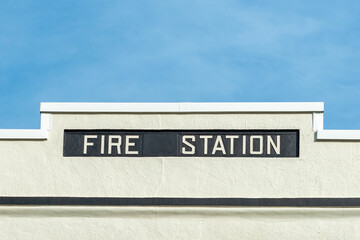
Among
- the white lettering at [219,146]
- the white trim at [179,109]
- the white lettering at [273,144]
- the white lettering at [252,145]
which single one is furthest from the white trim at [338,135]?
the white lettering at [219,146]

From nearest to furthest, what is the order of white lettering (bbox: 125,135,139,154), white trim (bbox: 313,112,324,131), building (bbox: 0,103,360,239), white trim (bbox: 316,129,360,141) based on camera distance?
1. building (bbox: 0,103,360,239)
2. white trim (bbox: 316,129,360,141)
3. white trim (bbox: 313,112,324,131)
4. white lettering (bbox: 125,135,139,154)

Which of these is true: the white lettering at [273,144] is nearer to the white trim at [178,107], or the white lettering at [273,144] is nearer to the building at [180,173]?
the building at [180,173]

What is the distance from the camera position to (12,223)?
50.1ft

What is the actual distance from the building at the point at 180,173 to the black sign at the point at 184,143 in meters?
0.02

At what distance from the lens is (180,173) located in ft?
49.9

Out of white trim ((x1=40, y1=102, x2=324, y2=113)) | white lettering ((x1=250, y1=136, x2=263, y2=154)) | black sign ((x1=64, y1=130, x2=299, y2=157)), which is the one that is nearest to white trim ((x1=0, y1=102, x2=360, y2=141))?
white trim ((x1=40, y1=102, x2=324, y2=113))

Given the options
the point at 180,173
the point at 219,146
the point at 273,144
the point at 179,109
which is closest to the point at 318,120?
the point at 273,144

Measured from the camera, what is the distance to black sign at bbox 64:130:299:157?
50.2 feet

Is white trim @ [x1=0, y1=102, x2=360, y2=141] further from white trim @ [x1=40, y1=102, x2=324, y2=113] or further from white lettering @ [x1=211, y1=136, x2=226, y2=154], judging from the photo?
white lettering @ [x1=211, y1=136, x2=226, y2=154]

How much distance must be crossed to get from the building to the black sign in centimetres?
2

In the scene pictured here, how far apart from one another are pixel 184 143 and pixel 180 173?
1.84ft

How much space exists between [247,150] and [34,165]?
12.5ft

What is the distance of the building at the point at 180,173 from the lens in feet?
48.9

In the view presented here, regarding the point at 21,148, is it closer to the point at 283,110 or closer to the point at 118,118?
the point at 118,118
